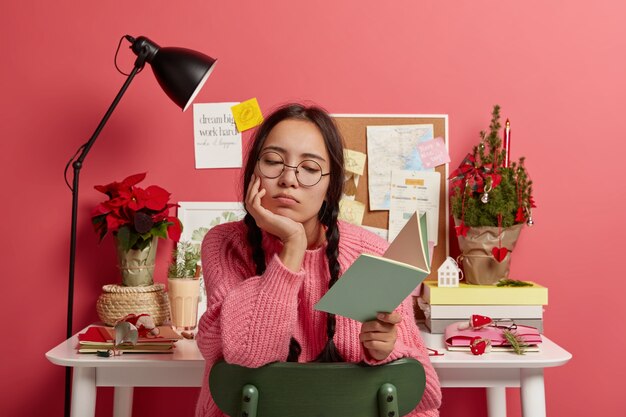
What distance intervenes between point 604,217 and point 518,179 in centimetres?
33

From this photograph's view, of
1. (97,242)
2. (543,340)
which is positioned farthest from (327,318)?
(97,242)

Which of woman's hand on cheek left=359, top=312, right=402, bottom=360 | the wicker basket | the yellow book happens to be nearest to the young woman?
woman's hand on cheek left=359, top=312, right=402, bottom=360

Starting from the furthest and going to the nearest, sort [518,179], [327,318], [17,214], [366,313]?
[17,214] < [518,179] < [327,318] < [366,313]

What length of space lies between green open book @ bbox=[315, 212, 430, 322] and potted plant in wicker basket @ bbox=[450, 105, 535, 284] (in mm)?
690

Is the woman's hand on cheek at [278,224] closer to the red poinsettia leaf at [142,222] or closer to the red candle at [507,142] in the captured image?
the red poinsettia leaf at [142,222]

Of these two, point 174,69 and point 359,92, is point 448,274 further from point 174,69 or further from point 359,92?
point 174,69

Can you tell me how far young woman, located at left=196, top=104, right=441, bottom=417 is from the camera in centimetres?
110

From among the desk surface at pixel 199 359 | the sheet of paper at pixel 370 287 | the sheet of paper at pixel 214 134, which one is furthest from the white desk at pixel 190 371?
the sheet of paper at pixel 214 134

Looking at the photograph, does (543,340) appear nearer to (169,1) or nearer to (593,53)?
(593,53)

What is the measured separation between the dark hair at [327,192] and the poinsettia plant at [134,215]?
43 cm

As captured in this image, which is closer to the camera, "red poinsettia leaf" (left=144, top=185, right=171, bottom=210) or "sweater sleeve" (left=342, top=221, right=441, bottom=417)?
"sweater sleeve" (left=342, top=221, right=441, bottom=417)

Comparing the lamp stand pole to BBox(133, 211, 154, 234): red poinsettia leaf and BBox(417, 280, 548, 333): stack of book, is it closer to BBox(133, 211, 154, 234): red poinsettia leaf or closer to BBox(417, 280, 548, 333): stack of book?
BBox(133, 211, 154, 234): red poinsettia leaf

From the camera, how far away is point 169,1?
5.98ft

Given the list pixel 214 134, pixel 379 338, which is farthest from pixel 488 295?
pixel 214 134
